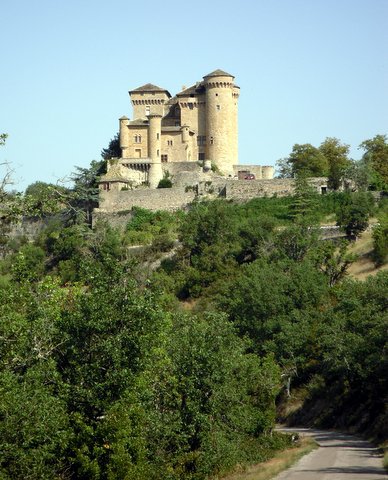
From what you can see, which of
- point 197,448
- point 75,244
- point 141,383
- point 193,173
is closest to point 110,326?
point 141,383

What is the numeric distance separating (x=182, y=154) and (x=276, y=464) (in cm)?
5729

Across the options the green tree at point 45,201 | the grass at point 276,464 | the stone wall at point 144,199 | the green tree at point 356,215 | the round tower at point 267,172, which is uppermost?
the round tower at point 267,172

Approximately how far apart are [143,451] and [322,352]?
27.9 metres

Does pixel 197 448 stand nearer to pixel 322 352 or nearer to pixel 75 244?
pixel 322 352

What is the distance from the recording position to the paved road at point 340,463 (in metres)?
31.3

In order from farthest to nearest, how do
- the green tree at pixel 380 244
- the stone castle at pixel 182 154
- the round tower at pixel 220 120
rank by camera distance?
the round tower at pixel 220 120
the stone castle at pixel 182 154
the green tree at pixel 380 244

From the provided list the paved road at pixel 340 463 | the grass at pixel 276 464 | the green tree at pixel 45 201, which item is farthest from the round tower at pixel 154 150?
the green tree at pixel 45 201

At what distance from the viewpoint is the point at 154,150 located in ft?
297

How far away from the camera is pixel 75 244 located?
274 feet

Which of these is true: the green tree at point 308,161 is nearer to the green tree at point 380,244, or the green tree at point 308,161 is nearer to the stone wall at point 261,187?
the stone wall at point 261,187

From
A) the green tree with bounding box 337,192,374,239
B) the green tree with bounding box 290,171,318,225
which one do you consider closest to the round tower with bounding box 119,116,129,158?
the green tree with bounding box 290,171,318,225

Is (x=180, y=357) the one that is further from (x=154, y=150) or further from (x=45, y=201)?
(x=154, y=150)

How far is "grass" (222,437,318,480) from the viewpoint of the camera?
33969 millimetres

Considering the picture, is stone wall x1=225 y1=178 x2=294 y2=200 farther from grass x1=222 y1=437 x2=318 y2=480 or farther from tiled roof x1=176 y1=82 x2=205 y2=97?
grass x1=222 y1=437 x2=318 y2=480
